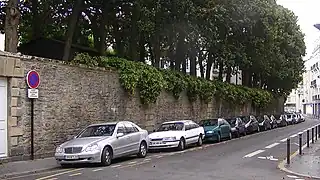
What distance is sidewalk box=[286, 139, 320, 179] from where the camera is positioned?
554 inches

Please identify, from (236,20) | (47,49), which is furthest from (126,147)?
(236,20)

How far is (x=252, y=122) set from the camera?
127ft

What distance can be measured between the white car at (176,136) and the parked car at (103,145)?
2712 millimetres

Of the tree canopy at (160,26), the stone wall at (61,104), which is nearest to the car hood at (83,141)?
the stone wall at (61,104)

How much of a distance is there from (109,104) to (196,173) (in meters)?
10.9

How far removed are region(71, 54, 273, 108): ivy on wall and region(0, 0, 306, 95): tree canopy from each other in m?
2.09

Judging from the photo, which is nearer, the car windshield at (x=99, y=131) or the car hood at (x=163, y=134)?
the car windshield at (x=99, y=131)

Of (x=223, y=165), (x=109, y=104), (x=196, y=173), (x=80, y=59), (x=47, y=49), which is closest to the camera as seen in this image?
(x=196, y=173)

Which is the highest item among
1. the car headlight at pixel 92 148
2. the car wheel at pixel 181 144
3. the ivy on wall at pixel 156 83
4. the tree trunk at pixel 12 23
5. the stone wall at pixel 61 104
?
the tree trunk at pixel 12 23

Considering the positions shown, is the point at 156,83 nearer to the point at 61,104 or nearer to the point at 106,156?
the point at 61,104

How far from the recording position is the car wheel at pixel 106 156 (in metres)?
16.3

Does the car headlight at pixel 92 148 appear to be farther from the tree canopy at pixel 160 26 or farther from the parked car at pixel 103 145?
the tree canopy at pixel 160 26

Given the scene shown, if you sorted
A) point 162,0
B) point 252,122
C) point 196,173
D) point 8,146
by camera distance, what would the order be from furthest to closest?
point 252,122, point 162,0, point 8,146, point 196,173

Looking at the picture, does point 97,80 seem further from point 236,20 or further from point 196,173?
point 236,20
